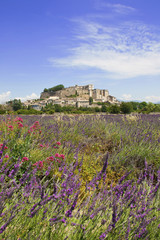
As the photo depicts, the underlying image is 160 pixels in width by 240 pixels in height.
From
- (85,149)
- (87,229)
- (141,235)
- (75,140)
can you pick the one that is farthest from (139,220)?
(75,140)

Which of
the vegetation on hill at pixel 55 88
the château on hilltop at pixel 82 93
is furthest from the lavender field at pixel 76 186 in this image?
the vegetation on hill at pixel 55 88

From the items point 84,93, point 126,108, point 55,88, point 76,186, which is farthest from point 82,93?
point 76,186

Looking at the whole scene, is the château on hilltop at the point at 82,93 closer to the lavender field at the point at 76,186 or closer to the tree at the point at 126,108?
the tree at the point at 126,108

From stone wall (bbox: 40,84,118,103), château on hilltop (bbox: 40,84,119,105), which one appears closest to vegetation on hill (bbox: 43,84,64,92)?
château on hilltop (bbox: 40,84,119,105)

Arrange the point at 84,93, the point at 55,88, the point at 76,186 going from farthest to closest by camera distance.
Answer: the point at 55,88 → the point at 84,93 → the point at 76,186

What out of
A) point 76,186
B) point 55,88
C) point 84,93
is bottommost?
point 76,186

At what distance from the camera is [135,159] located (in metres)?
3.67

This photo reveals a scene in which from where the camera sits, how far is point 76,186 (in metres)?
1.61

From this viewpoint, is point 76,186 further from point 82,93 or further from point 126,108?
point 82,93

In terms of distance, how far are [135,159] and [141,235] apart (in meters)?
2.31

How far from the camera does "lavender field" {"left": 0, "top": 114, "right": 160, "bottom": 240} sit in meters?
1.34

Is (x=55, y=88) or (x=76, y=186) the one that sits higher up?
(x=55, y=88)

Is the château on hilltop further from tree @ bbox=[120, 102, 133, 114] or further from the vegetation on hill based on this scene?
tree @ bbox=[120, 102, 133, 114]

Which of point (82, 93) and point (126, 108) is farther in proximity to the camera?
point (82, 93)
